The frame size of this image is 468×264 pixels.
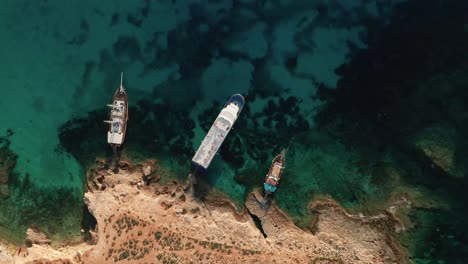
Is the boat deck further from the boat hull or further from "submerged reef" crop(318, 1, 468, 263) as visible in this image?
"submerged reef" crop(318, 1, 468, 263)

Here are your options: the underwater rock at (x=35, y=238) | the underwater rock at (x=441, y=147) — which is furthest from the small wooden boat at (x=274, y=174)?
the underwater rock at (x=35, y=238)

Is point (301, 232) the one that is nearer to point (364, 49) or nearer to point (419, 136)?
point (419, 136)

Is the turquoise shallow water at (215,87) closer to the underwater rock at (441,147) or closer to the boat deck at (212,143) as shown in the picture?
the boat deck at (212,143)

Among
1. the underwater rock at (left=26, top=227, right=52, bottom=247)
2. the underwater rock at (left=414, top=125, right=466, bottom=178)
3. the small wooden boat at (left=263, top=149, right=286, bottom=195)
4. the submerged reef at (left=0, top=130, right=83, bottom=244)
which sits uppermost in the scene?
the underwater rock at (left=414, top=125, right=466, bottom=178)

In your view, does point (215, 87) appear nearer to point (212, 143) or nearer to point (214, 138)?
point (214, 138)

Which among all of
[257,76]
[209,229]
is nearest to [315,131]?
[257,76]

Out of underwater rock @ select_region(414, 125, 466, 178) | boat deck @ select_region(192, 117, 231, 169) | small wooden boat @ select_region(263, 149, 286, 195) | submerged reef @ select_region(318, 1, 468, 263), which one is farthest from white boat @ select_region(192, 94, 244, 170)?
underwater rock @ select_region(414, 125, 466, 178)

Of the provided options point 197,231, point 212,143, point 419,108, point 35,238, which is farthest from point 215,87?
point 35,238
